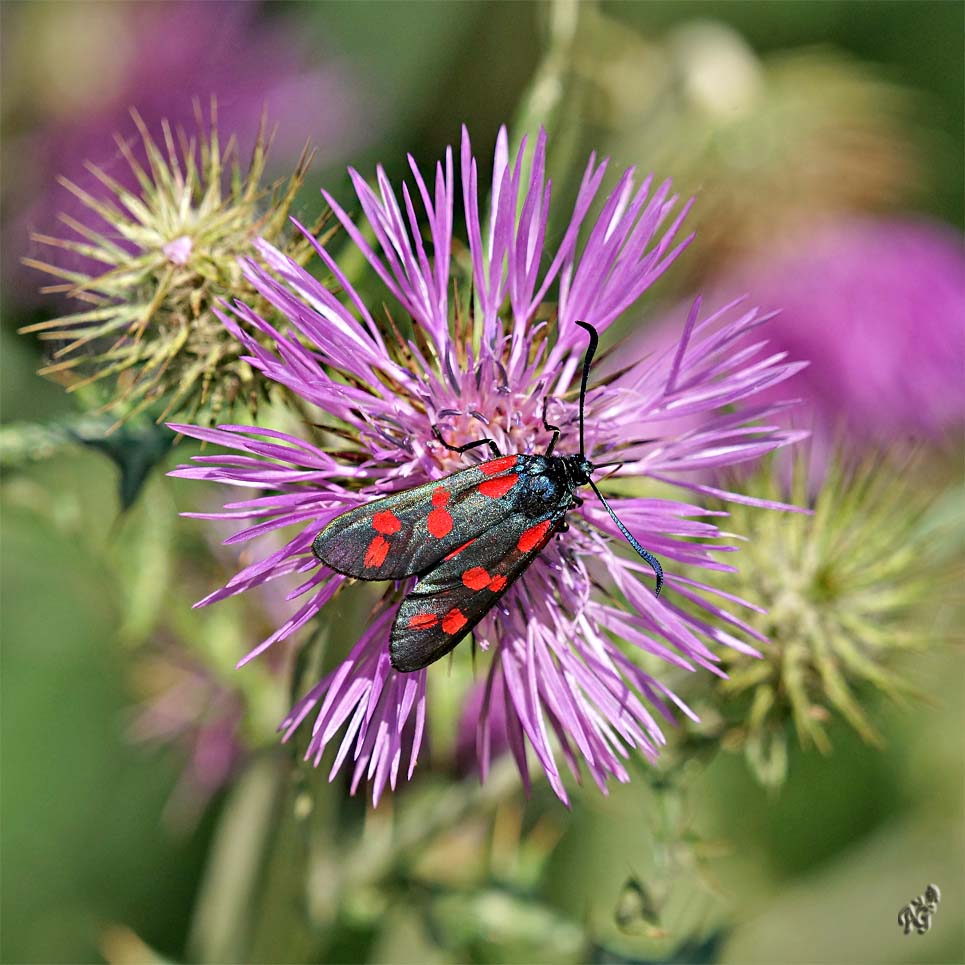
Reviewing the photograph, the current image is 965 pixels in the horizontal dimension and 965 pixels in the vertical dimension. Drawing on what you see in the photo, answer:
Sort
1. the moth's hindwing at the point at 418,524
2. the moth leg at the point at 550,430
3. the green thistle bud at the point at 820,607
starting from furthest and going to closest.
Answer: the green thistle bud at the point at 820,607
the moth leg at the point at 550,430
the moth's hindwing at the point at 418,524

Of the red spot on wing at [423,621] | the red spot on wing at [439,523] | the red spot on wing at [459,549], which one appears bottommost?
the red spot on wing at [423,621]

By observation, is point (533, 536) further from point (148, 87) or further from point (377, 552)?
point (148, 87)

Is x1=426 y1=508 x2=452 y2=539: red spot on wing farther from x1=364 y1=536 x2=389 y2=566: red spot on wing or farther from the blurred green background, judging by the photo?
the blurred green background

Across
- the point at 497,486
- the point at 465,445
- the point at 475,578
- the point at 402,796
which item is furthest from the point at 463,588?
the point at 402,796

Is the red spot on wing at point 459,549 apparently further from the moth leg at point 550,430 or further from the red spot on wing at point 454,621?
the moth leg at point 550,430

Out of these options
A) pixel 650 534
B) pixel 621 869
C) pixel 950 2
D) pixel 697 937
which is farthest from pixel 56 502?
pixel 950 2

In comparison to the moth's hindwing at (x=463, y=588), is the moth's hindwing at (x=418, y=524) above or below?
above

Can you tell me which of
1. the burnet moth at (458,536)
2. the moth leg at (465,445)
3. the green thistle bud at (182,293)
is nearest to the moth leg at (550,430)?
the burnet moth at (458,536)

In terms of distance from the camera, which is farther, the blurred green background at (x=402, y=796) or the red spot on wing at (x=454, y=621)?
the blurred green background at (x=402, y=796)
